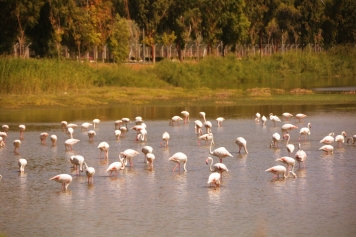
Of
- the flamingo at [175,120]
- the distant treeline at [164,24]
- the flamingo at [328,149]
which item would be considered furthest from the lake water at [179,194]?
the distant treeline at [164,24]

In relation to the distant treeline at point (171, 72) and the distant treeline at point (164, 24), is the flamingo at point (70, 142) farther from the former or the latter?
the distant treeline at point (164, 24)

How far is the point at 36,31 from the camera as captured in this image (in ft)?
193

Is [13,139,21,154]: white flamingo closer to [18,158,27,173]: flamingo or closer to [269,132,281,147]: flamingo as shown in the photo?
[18,158,27,173]: flamingo

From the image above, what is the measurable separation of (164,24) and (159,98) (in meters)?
34.7

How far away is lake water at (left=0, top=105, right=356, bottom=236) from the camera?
13.9 meters

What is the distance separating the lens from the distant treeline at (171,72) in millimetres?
39250

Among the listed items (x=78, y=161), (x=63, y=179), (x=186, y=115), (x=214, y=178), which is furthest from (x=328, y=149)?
(x=186, y=115)

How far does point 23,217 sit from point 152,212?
2.40m

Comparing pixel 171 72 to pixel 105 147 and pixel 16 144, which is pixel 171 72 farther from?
pixel 105 147

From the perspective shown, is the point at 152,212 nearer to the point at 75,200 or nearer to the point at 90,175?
the point at 75,200

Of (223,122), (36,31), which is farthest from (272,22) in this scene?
(223,122)

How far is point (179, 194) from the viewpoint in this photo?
53.7 feet

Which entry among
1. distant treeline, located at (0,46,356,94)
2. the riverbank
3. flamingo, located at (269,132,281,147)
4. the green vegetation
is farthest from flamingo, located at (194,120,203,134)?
distant treeline, located at (0,46,356,94)

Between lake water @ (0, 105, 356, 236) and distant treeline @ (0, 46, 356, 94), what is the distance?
1408 centimetres
